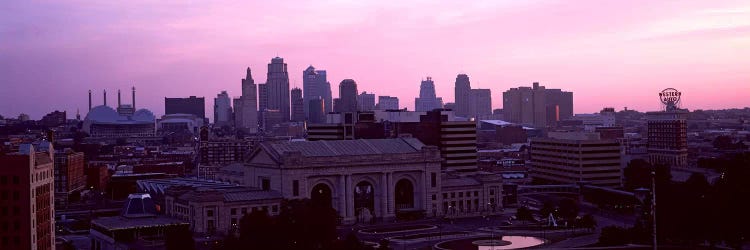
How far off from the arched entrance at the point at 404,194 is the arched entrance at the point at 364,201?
490 cm

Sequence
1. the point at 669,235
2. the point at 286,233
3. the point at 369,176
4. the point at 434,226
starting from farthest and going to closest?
the point at 369,176 < the point at 434,226 < the point at 669,235 < the point at 286,233

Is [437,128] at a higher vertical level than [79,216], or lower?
higher

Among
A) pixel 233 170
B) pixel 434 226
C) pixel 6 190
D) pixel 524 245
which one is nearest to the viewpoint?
pixel 6 190

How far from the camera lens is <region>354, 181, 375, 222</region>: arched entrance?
14912 cm

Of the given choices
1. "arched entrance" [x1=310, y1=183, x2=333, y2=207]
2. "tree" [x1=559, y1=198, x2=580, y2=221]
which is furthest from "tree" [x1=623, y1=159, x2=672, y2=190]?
"arched entrance" [x1=310, y1=183, x2=333, y2=207]

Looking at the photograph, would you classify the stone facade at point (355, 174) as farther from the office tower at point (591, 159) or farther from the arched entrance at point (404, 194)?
the office tower at point (591, 159)

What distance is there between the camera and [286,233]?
9225cm

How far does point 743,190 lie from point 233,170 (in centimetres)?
10516

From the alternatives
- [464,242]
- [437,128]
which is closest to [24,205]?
[464,242]

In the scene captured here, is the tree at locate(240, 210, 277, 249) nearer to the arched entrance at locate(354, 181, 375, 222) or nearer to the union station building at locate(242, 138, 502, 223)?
the union station building at locate(242, 138, 502, 223)

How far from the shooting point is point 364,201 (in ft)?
493

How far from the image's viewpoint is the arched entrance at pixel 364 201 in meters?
149

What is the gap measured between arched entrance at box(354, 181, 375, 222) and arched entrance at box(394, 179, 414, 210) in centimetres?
490

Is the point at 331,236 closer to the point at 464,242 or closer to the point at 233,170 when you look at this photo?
the point at 464,242
